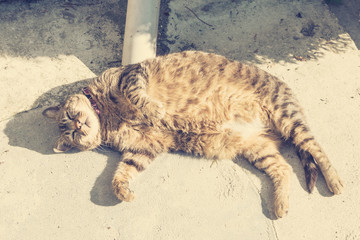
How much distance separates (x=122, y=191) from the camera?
128 inches

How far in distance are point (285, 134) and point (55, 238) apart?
102 inches

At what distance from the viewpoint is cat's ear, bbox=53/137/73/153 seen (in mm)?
3496

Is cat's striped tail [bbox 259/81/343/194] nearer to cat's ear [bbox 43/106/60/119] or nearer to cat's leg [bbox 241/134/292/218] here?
cat's leg [bbox 241/134/292/218]

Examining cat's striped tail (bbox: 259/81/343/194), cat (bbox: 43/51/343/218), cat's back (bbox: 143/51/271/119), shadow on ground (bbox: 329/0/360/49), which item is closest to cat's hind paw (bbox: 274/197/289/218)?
cat (bbox: 43/51/343/218)

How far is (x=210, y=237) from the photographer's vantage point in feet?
10.5

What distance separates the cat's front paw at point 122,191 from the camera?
10.7 feet

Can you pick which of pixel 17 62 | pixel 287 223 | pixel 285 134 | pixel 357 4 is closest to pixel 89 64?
pixel 17 62

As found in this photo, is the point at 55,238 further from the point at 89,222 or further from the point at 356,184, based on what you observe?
the point at 356,184

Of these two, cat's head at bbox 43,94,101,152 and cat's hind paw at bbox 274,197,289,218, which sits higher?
cat's head at bbox 43,94,101,152

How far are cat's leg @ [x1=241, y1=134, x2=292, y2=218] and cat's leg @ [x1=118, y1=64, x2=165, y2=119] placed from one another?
3.51ft

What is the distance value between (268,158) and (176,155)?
1.01m

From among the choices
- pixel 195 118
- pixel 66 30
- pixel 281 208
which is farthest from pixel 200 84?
pixel 66 30

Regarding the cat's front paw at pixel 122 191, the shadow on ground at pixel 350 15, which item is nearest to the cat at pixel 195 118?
the cat's front paw at pixel 122 191

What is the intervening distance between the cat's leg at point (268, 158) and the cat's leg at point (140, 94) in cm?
107
